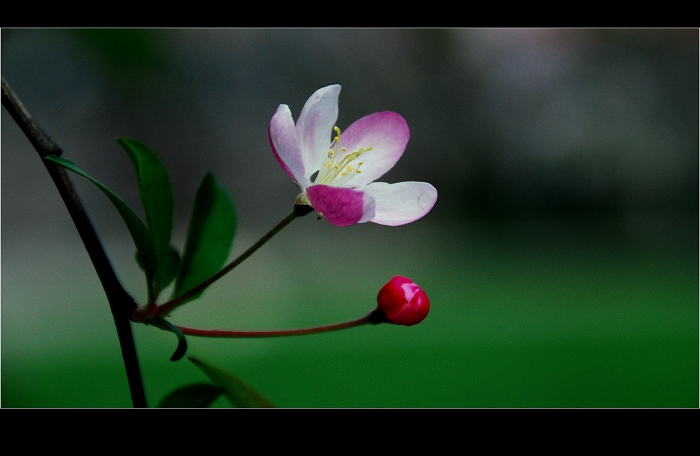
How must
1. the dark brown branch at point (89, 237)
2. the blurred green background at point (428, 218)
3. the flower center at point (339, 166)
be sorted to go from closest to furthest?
1. the dark brown branch at point (89, 237)
2. the flower center at point (339, 166)
3. the blurred green background at point (428, 218)

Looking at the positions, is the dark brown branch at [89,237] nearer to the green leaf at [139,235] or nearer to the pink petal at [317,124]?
the green leaf at [139,235]

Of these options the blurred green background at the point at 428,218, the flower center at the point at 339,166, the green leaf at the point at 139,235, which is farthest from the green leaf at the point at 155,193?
the blurred green background at the point at 428,218

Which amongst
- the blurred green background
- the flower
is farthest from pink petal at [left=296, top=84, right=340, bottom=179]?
the blurred green background

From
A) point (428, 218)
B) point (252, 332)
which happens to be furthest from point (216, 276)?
point (428, 218)

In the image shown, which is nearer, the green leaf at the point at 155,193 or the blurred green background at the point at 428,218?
the green leaf at the point at 155,193

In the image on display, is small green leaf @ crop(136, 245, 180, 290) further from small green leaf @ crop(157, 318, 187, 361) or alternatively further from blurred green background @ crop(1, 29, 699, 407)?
blurred green background @ crop(1, 29, 699, 407)

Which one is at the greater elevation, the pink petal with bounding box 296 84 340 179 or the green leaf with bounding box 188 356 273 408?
the pink petal with bounding box 296 84 340 179
